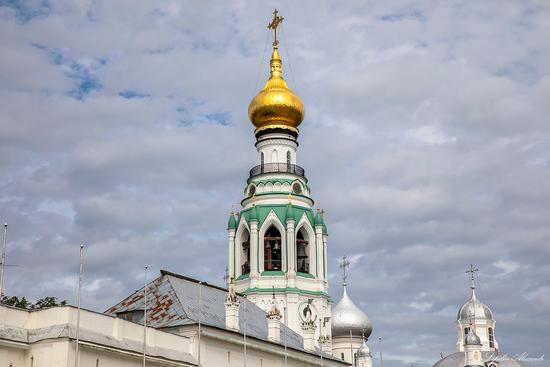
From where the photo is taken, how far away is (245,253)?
61.0 metres

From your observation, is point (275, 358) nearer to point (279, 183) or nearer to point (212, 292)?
point (212, 292)

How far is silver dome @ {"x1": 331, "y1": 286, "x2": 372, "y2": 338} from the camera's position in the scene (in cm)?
7425

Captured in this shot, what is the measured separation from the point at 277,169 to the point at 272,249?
5456 mm

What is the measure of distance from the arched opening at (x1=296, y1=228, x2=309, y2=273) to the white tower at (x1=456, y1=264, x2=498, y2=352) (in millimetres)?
38341

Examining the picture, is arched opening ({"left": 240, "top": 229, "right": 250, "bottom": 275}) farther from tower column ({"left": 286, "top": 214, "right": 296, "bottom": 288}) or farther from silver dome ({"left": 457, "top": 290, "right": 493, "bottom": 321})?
silver dome ({"left": 457, "top": 290, "right": 493, "bottom": 321})

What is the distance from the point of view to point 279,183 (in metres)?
60.7

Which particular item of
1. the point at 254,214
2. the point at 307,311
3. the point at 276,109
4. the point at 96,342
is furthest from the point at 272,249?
the point at 96,342

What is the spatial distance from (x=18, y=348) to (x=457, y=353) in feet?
220

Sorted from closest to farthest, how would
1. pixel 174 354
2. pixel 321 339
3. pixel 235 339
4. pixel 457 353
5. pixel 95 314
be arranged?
pixel 95 314 → pixel 174 354 → pixel 235 339 → pixel 321 339 → pixel 457 353

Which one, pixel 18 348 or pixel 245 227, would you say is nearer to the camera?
pixel 18 348

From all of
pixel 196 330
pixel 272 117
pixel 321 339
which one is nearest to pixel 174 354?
pixel 196 330

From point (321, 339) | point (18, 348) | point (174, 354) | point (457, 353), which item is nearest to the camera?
point (18, 348)

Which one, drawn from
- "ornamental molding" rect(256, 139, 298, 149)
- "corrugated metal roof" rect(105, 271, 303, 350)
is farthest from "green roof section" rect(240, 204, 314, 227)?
"corrugated metal roof" rect(105, 271, 303, 350)

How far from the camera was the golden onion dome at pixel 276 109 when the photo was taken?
6238 cm
